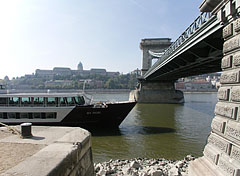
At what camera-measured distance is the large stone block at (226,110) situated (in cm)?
417

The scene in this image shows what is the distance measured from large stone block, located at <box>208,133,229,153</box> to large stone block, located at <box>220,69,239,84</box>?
1441 millimetres

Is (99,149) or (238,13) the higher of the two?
(238,13)

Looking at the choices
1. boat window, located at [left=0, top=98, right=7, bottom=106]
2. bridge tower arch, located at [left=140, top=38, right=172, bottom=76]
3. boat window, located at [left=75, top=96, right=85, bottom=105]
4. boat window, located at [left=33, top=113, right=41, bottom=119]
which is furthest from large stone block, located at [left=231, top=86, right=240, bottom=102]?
bridge tower arch, located at [left=140, top=38, right=172, bottom=76]

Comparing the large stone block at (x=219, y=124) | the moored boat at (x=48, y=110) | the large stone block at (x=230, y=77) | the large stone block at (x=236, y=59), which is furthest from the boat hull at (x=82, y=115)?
the large stone block at (x=236, y=59)

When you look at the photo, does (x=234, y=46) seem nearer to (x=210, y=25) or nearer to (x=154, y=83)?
(x=210, y=25)

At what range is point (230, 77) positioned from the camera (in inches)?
171

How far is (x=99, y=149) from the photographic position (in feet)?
35.1

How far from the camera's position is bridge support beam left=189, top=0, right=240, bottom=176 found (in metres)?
4.02

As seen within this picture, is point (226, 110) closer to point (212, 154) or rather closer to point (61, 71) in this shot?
point (212, 154)

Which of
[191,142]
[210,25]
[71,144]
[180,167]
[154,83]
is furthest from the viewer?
[154,83]

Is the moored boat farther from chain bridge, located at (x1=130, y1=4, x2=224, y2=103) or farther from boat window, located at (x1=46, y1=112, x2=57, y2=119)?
chain bridge, located at (x1=130, y1=4, x2=224, y2=103)

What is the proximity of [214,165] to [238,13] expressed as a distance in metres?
3.75

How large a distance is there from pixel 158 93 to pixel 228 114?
40135mm

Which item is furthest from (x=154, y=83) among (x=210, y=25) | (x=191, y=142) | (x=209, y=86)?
(x=209, y=86)
